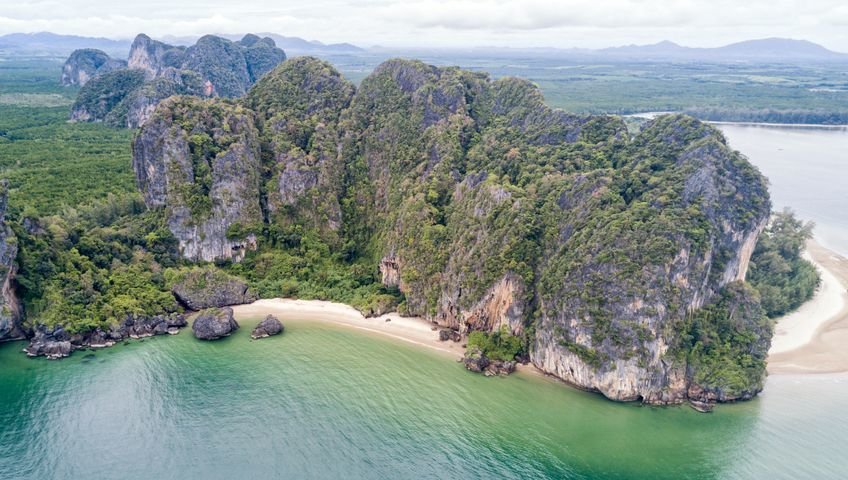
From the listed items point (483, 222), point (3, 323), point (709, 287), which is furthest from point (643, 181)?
point (3, 323)

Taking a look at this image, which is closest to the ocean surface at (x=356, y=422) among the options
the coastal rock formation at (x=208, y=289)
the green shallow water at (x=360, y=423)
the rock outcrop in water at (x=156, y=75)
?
the green shallow water at (x=360, y=423)

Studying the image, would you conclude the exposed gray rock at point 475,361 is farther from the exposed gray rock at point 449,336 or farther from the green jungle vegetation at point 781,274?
the green jungle vegetation at point 781,274

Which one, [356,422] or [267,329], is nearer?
[356,422]

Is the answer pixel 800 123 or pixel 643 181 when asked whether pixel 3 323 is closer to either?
pixel 643 181

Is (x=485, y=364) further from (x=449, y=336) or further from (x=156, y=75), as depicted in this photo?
(x=156, y=75)

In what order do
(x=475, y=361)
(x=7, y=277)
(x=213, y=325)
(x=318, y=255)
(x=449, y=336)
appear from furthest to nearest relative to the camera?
(x=318, y=255) → (x=449, y=336) → (x=213, y=325) → (x=7, y=277) → (x=475, y=361)

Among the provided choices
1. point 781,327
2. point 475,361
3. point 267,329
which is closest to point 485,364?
point 475,361
